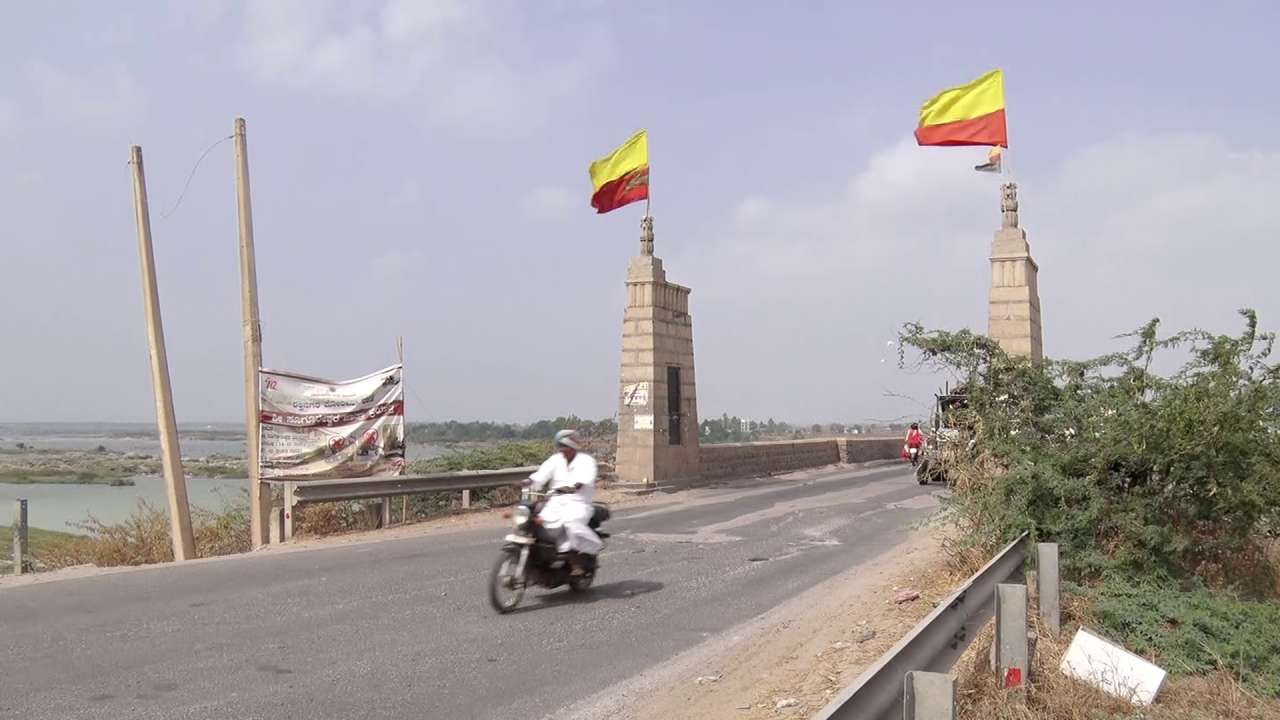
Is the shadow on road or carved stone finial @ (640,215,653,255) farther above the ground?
carved stone finial @ (640,215,653,255)

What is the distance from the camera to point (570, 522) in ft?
31.2

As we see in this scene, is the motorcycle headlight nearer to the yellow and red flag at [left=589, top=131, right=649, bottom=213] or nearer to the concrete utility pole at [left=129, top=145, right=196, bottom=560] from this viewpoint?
the concrete utility pole at [left=129, top=145, right=196, bottom=560]

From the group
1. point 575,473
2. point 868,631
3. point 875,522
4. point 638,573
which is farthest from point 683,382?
point 868,631

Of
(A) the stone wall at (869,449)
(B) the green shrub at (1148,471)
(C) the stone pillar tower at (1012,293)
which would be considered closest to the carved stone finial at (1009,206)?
(C) the stone pillar tower at (1012,293)

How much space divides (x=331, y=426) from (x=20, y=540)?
547 cm

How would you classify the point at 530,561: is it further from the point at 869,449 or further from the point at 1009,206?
the point at 869,449

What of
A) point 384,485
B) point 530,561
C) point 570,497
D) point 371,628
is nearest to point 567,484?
point 570,497

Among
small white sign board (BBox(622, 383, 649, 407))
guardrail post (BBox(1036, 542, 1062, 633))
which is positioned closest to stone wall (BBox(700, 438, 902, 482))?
small white sign board (BBox(622, 383, 649, 407))

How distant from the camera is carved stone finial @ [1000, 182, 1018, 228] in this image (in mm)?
22062

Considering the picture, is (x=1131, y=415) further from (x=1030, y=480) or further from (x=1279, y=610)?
(x=1279, y=610)

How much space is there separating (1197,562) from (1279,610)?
1356mm

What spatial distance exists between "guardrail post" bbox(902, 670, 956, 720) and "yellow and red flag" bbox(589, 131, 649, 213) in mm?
21398

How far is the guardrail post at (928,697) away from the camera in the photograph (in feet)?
12.6

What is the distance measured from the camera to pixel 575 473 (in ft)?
31.7
